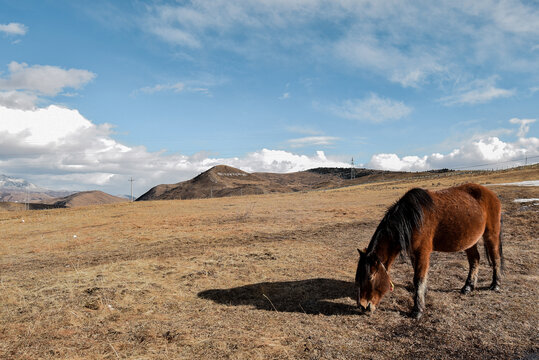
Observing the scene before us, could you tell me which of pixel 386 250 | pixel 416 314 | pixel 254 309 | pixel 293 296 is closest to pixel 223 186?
pixel 293 296

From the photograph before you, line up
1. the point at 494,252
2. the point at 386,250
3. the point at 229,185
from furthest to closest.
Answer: the point at 229,185
the point at 494,252
the point at 386,250

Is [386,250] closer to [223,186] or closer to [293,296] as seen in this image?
[293,296]

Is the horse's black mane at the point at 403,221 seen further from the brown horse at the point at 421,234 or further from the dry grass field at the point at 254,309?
the dry grass field at the point at 254,309

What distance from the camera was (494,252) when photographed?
22.4ft

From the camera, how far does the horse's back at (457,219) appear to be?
6.06 meters

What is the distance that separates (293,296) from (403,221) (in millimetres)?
2910

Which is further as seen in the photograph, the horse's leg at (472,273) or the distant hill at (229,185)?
the distant hill at (229,185)

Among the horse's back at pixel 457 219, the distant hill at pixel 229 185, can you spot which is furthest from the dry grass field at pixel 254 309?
the distant hill at pixel 229 185

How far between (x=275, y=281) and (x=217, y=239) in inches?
283

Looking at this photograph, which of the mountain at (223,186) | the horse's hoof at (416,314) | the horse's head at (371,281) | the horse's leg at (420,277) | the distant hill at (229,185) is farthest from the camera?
the mountain at (223,186)

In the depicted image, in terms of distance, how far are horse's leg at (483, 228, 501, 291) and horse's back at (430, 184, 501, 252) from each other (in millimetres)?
362

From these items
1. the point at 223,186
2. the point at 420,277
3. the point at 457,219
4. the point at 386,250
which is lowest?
the point at 223,186

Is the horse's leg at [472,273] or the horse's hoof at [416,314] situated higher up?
the horse's leg at [472,273]

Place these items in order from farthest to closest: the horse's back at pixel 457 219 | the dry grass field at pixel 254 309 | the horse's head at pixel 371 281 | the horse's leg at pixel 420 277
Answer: the horse's back at pixel 457 219 < the horse's leg at pixel 420 277 < the horse's head at pixel 371 281 < the dry grass field at pixel 254 309
